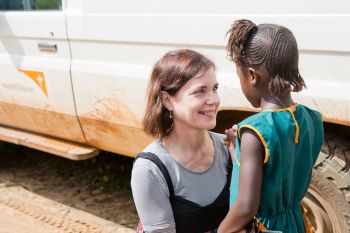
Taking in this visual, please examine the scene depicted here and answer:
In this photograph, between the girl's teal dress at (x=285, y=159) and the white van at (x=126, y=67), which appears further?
the white van at (x=126, y=67)

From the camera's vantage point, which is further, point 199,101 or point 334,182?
point 334,182

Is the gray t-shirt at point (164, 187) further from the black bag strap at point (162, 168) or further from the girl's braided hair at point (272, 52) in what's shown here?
the girl's braided hair at point (272, 52)

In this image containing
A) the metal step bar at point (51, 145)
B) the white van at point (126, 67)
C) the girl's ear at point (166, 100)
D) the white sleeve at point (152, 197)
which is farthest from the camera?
the metal step bar at point (51, 145)

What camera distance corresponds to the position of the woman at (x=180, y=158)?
1680 millimetres

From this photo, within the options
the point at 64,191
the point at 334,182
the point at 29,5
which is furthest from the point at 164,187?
the point at 64,191

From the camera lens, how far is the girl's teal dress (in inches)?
57.0

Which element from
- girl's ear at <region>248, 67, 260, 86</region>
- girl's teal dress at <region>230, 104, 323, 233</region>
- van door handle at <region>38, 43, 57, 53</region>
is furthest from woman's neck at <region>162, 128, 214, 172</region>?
van door handle at <region>38, 43, 57, 53</region>

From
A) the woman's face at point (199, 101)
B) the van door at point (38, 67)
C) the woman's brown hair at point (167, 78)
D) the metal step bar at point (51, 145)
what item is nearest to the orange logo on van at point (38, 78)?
the van door at point (38, 67)

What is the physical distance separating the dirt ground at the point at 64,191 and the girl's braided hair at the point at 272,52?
220 cm

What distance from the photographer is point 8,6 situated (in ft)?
12.0

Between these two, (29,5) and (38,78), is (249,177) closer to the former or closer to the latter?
(38,78)

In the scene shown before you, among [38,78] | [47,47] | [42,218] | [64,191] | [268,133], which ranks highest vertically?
[268,133]

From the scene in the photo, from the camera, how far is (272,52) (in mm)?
1477

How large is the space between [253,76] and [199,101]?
0.87 feet
